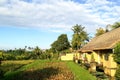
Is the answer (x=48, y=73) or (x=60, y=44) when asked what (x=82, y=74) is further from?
(x=60, y=44)

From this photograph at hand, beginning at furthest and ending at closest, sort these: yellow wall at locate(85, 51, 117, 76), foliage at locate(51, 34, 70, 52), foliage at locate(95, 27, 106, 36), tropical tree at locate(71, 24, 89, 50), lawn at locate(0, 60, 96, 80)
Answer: foliage at locate(51, 34, 70, 52)
tropical tree at locate(71, 24, 89, 50)
foliage at locate(95, 27, 106, 36)
yellow wall at locate(85, 51, 117, 76)
lawn at locate(0, 60, 96, 80)

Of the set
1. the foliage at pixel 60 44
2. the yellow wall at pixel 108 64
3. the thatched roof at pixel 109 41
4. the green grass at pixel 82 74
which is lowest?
the green grass at pixel 82 74

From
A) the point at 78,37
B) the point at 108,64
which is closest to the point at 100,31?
the point at 78,37

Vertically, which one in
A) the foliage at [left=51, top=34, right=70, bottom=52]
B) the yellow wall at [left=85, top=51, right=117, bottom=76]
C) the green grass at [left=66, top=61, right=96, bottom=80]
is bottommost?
the green grass at [left=66, top=61, right=96, bottom=80]

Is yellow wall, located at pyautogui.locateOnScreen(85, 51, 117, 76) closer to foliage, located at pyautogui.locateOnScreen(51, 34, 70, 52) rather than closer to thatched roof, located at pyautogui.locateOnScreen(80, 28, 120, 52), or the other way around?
thatched roof, located at pyautogui.locateOnScreen(80, 28, 120, 52)

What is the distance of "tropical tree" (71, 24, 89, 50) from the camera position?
78.6 metres

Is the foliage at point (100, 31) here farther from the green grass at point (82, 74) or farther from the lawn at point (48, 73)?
the green grass at point (82, 74)

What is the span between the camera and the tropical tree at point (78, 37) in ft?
258

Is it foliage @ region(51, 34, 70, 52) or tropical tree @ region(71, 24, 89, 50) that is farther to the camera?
foliage @ region(51, 34, 70, 52)

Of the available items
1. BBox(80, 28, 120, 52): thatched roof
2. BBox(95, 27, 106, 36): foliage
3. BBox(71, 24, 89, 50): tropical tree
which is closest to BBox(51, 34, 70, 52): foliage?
BBox(71, 24, 89, 50): tropical tree

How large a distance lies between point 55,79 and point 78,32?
206 ft

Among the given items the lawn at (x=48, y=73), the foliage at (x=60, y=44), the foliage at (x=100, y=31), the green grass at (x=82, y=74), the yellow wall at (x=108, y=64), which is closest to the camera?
the green grass at (x=82, y=74)

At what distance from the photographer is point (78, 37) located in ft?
261

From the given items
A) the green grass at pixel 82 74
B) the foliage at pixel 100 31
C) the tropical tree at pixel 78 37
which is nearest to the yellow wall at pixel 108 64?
the green grass at pixel 82 74
